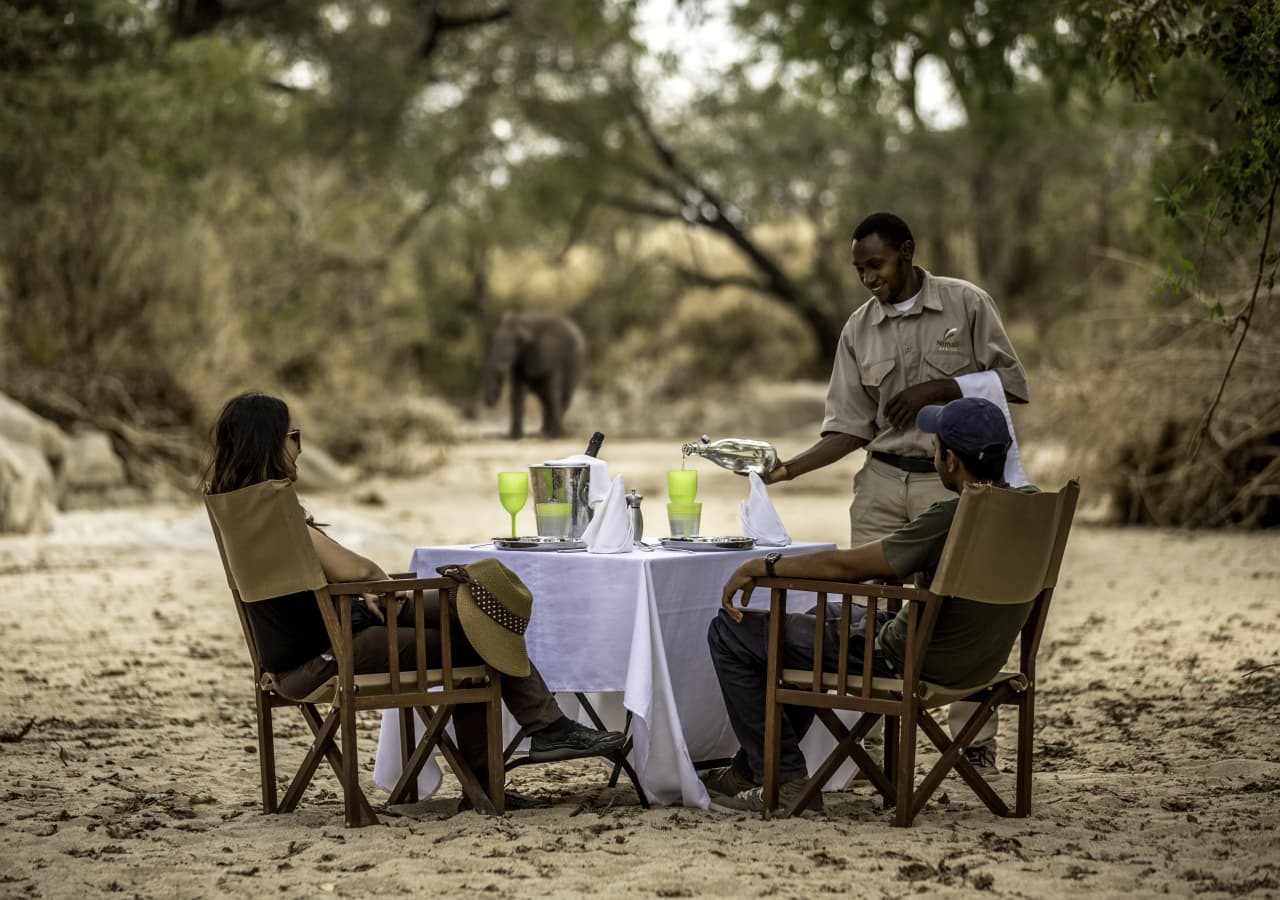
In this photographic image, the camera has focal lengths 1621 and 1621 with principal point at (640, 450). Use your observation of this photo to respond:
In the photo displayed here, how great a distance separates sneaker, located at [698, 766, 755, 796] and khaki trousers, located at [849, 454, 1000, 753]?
2.73ft

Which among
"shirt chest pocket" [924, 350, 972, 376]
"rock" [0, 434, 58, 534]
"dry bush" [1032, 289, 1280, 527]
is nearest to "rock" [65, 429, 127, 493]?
"rock" [0, 434, 58, 534]

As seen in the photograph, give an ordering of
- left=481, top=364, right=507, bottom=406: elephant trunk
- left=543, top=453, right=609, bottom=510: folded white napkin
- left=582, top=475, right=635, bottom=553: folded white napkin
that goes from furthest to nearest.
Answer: left=481, top=364, right=507, bottom=406: elephant trunk < left=543, top=453, right=609, bottom=510: folded white napkin < left=582, top=475, right=635, bottom=553: folded white napkin

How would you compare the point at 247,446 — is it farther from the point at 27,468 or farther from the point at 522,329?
the point at 522,329

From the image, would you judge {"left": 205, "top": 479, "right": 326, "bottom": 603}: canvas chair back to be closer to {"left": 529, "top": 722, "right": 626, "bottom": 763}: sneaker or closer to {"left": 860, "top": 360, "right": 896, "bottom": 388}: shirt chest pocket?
{"left": 529, "top": 722, "right": 626, "bottom": 763}: sneaker

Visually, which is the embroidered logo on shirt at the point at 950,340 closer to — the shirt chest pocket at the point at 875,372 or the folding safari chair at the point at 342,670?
the shirt chest pocket at the point at 875,372

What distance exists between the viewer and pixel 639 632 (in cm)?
453

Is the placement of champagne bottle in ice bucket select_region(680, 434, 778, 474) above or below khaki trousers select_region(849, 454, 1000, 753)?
above

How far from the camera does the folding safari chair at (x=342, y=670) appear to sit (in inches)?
172

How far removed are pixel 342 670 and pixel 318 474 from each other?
41.8ft

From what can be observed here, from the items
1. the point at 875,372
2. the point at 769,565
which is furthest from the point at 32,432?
the point at 769,565

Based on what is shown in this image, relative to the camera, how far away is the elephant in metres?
14.2

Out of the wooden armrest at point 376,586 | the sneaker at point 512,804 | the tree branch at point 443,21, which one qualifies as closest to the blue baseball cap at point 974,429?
the wooden armrest at point 376,586

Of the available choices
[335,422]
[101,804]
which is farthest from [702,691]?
[335,422]

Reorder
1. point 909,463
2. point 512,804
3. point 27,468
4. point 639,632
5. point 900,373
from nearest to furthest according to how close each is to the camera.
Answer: point 639,632 < point 512,804 < point 909,463 < point 900,373 < point 27,468
